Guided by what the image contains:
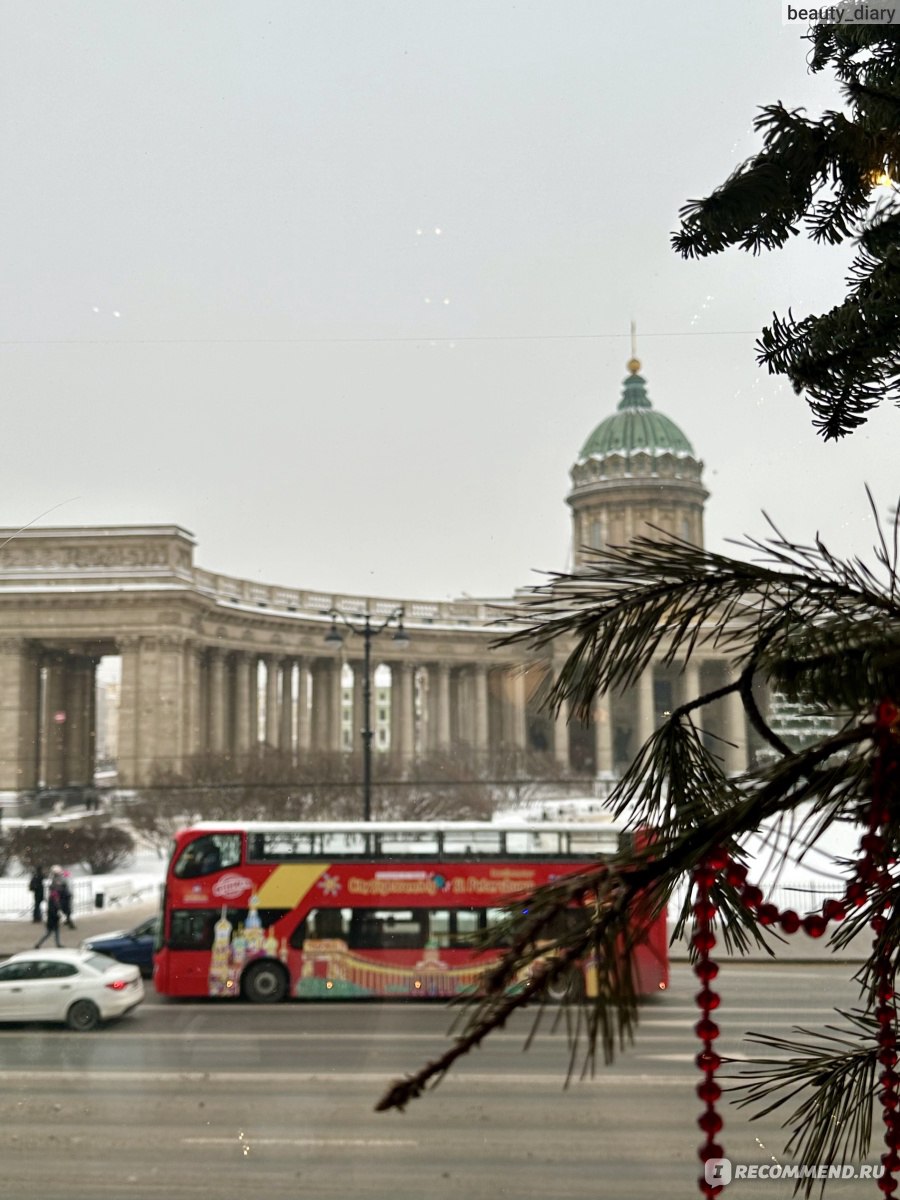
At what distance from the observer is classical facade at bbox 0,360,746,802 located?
144 inches

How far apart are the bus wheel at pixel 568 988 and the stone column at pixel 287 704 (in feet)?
23.8

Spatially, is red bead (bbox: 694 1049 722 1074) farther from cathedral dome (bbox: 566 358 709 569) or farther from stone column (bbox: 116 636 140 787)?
stone column (bbox: 116 636 140 787)

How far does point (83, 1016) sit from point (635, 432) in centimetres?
317

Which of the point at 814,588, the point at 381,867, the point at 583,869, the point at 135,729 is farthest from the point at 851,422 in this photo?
the point at 135,729

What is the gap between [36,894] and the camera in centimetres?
527

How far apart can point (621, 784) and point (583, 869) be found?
13.2 inches

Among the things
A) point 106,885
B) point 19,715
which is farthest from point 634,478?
point 19,715

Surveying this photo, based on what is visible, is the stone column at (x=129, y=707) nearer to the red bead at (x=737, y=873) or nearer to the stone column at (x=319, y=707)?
the stone column at (x=319, y=707)

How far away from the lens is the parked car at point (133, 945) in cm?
480

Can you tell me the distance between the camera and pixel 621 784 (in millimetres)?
989

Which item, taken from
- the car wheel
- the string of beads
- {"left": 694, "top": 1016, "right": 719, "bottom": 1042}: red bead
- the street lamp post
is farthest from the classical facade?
{"left": 694, "top": 1016, "right": 719, "bottom": 1042}: red bead

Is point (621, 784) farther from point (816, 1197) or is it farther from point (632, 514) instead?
point (632, 514)

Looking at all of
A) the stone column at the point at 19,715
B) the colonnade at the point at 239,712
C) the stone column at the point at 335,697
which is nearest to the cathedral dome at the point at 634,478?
the colonnade at the point at 239,712

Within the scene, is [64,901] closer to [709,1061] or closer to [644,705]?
[644,705]
